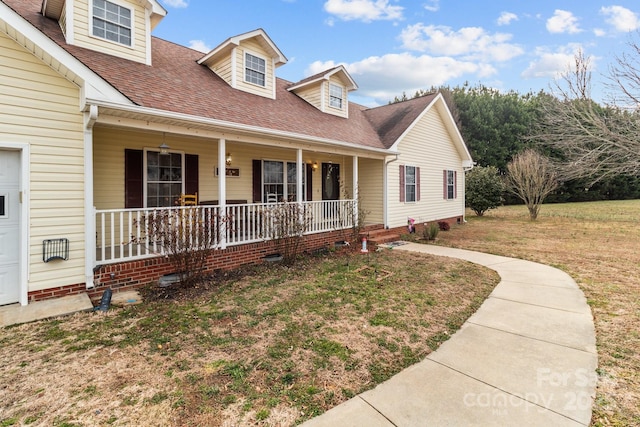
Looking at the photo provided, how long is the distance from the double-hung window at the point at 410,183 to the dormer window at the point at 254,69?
20.5 feet

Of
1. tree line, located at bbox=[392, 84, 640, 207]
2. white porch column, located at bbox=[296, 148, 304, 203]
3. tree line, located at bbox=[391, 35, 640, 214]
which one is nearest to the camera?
white porch column, located at bbox=[296, 148, 304, 203]

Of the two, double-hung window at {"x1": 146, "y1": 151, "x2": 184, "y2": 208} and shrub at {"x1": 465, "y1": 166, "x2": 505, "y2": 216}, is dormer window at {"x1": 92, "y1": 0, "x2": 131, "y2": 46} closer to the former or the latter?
double-hung window at {"x1": 146, "y1": 151, "x2": 184, "y2": 208}

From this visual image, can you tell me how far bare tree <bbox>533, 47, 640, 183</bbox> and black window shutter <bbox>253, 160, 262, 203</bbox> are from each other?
913 cm

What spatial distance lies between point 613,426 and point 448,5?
15963 mm

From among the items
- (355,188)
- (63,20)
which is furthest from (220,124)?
(355,188)

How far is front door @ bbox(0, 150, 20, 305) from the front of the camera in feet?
15.5

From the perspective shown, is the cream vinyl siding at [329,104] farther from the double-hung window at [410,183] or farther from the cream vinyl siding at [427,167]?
the double-hung window at [410,183]

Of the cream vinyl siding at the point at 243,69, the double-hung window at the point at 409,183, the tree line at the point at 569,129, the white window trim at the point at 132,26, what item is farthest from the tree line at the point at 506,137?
the white window trim at the point at 132,26

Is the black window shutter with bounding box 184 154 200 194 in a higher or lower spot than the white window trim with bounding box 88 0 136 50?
lower

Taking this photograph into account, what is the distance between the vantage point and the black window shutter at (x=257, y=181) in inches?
374

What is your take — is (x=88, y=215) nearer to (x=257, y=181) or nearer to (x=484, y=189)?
(x=257, y=181)

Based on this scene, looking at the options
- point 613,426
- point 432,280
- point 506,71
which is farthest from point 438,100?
point 613,426

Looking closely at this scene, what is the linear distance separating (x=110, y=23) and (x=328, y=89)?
22.7ft

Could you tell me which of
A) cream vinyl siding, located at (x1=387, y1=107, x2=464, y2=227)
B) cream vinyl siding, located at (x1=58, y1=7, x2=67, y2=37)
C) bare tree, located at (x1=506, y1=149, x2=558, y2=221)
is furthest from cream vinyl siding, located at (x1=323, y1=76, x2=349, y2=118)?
bare tree, located at (x1=506, y1=149, x2=558, y2=221)
